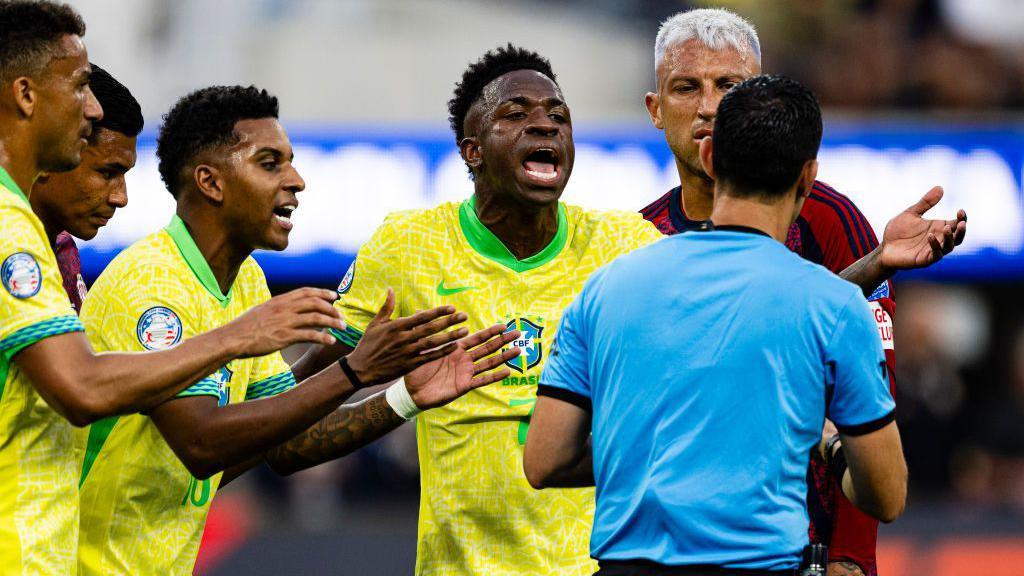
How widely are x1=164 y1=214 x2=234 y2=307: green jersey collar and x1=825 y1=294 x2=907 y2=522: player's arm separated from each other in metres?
2.18

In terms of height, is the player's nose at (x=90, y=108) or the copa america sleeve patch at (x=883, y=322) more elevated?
the player's nose at (x=90, y=108)

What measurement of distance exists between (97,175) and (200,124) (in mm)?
406

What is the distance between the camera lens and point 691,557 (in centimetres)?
351

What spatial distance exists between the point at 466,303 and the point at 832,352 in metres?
1.70

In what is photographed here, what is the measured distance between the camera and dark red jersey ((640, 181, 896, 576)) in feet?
16.2

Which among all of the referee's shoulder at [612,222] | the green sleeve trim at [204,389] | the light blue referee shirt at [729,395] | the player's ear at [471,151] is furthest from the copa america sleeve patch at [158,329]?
the light blue referee shirt at [729,395]

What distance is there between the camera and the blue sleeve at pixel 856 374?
3504 mm

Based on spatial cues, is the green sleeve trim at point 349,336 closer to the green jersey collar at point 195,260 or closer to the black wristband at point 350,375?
the green jersey collar at point 195,260

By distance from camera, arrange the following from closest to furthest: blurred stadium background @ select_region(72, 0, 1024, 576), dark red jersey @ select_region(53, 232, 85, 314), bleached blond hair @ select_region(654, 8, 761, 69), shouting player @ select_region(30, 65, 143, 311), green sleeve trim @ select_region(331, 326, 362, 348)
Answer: green sleeve trim @ select_region(331, 326, 362, 348) < shouting player @ select_region(30, 65, 143, 311) < dark red jersey @ select_region(53, 232, 85, 314) < bleached blond hair @ select_region(654, 8, 761, 69) < blurred stadium background @ select_region(72, 0, 1024, 576)

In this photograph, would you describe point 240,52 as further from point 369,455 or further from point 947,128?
point 947,128

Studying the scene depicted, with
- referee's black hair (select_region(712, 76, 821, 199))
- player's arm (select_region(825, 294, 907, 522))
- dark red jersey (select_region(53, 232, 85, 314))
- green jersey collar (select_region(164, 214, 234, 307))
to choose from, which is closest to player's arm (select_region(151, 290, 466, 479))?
green jersey collar (select_region(164, 214, 234, 307))

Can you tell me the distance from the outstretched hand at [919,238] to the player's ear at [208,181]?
219 cm

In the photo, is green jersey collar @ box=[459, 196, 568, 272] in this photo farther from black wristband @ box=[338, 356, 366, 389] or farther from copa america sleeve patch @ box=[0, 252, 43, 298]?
copa america sleeve patch @ box=[0, 252, 43, 298]

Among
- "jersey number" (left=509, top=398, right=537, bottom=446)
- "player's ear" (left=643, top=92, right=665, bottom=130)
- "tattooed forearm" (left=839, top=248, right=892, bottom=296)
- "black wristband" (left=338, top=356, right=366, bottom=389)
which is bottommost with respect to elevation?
"jersey number" (left=509, top=398, right=537, bottom=446)
